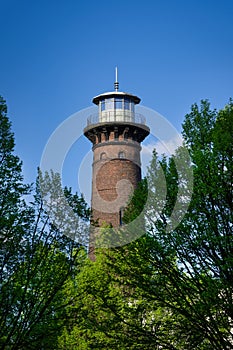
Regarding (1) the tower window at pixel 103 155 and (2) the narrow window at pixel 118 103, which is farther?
(2) the narrow window at pixel 118 103

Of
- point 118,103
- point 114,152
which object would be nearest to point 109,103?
point 118,103

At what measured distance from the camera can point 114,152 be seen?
40344 mm

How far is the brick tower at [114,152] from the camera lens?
38750 millimetres

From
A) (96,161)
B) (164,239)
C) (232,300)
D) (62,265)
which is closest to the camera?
(232,300)

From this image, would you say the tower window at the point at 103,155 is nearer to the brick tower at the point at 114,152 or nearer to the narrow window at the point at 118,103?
the brick tower at the point at 114,152

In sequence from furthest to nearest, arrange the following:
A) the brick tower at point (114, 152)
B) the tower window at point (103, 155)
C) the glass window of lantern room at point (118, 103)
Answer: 1. the glass window of lantern room at point (118, 103)
2. the tower window at point (103, 155)
3. the brick tower at point (114, 152)

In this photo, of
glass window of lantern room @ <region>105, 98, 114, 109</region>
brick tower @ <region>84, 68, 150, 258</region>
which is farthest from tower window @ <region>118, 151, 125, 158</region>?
glass window of lantern room @ <region>105, 98, 114, 109</region>

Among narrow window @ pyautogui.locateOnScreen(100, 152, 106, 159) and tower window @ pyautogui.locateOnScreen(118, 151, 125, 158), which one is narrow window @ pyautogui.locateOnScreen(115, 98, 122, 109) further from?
narrow window @ pyautogui.locateOnScreen(100, 152, 106, 159)

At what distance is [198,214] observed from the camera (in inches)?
593

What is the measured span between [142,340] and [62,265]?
10.3 feet

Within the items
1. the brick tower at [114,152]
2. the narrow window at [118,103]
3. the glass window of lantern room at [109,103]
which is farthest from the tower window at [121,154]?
the glass window of lantern room at [109,103]

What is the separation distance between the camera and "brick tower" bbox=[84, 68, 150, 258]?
3875 centimetres

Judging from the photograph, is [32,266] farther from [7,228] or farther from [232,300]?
[232,300]

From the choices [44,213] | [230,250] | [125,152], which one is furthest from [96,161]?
[230,250]
